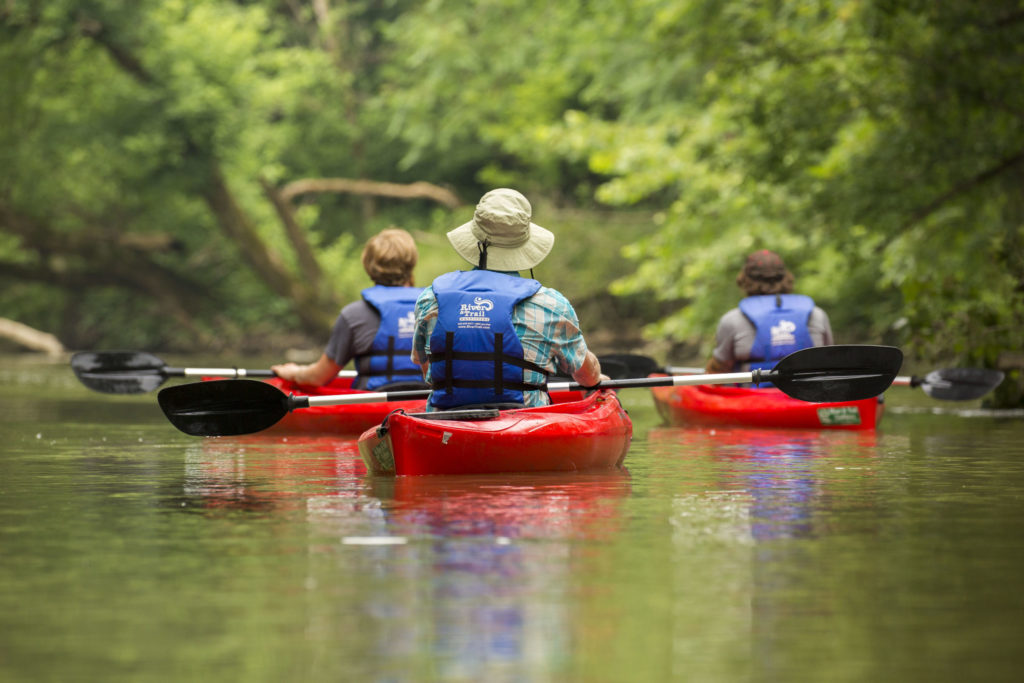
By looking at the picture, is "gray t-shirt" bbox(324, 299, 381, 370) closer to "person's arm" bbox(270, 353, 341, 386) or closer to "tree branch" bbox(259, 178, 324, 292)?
"person's arm" bbox(270, 353, 341, 386)

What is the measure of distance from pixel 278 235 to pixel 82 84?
20.5 ft

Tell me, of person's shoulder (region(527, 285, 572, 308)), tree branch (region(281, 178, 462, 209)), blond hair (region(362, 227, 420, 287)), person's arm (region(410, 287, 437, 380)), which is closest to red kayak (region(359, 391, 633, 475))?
person's arm (region(410, 287, 437, 380))

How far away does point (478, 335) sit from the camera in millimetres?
7160

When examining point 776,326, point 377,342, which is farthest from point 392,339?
point 776,326

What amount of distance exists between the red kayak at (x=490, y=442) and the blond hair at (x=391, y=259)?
238cm

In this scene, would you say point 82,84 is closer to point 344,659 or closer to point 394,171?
point 394,171

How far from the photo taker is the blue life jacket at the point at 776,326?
10719 millimetres

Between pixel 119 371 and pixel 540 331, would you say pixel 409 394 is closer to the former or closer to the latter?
pixel 540 331

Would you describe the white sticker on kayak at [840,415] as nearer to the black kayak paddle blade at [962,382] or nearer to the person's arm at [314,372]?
the black kayak paddle blade at [962,382]

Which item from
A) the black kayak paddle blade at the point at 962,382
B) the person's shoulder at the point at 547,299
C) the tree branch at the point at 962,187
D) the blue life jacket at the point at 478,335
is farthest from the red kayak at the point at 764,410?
the tree branch at the point at 962,187

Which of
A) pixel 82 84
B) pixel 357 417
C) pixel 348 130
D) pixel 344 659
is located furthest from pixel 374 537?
pixel 348 130

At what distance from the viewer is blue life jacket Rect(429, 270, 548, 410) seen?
7.15 meters

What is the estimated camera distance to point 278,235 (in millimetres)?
33500

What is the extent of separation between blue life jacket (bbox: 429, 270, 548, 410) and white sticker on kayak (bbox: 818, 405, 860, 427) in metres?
3.76
